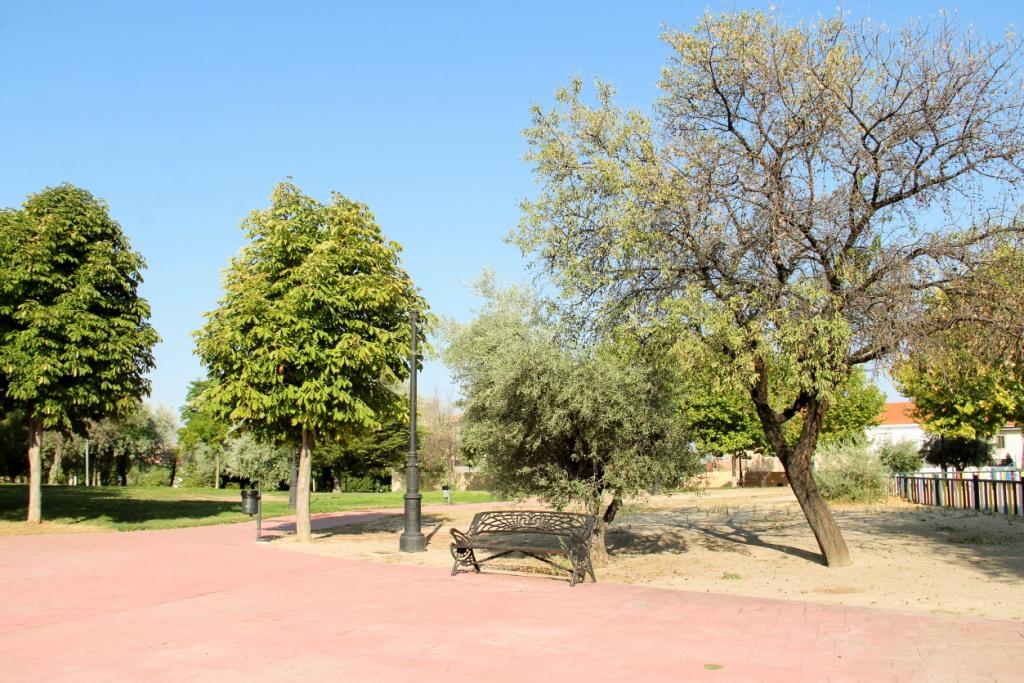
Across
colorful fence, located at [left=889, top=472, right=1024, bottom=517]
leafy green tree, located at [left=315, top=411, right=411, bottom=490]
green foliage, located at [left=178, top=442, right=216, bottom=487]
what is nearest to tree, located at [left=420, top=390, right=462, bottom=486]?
leafy green tree, located at [left=315, top=411, right=411, bottom=490]

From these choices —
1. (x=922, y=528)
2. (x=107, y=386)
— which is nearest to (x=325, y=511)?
(x=107, y=386)

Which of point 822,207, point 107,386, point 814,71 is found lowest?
point 107,386

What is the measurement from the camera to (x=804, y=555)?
13453 mm

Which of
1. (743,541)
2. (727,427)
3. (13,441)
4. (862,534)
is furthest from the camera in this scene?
(727,427)

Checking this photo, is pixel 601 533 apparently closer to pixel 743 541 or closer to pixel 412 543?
pixel 412 543

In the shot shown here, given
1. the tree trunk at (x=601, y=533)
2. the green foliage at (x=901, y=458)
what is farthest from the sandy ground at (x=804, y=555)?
the green foliage at (x=901, y=458)

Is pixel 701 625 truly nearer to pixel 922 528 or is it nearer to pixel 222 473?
pixel 922 528

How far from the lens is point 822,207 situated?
1095cm

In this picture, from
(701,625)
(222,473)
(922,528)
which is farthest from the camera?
(222,473)

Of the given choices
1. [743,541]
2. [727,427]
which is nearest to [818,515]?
[743,541]

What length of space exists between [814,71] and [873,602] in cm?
680

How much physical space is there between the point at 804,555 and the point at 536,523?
463 centimetres

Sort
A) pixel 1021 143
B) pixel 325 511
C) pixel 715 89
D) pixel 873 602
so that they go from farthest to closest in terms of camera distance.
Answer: pixel 325 511 → pixel 715 89 → pixel 1021 143 → pixel 873 602

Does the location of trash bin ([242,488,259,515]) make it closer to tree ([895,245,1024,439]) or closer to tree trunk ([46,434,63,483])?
tree ([895,245,1024,439])
